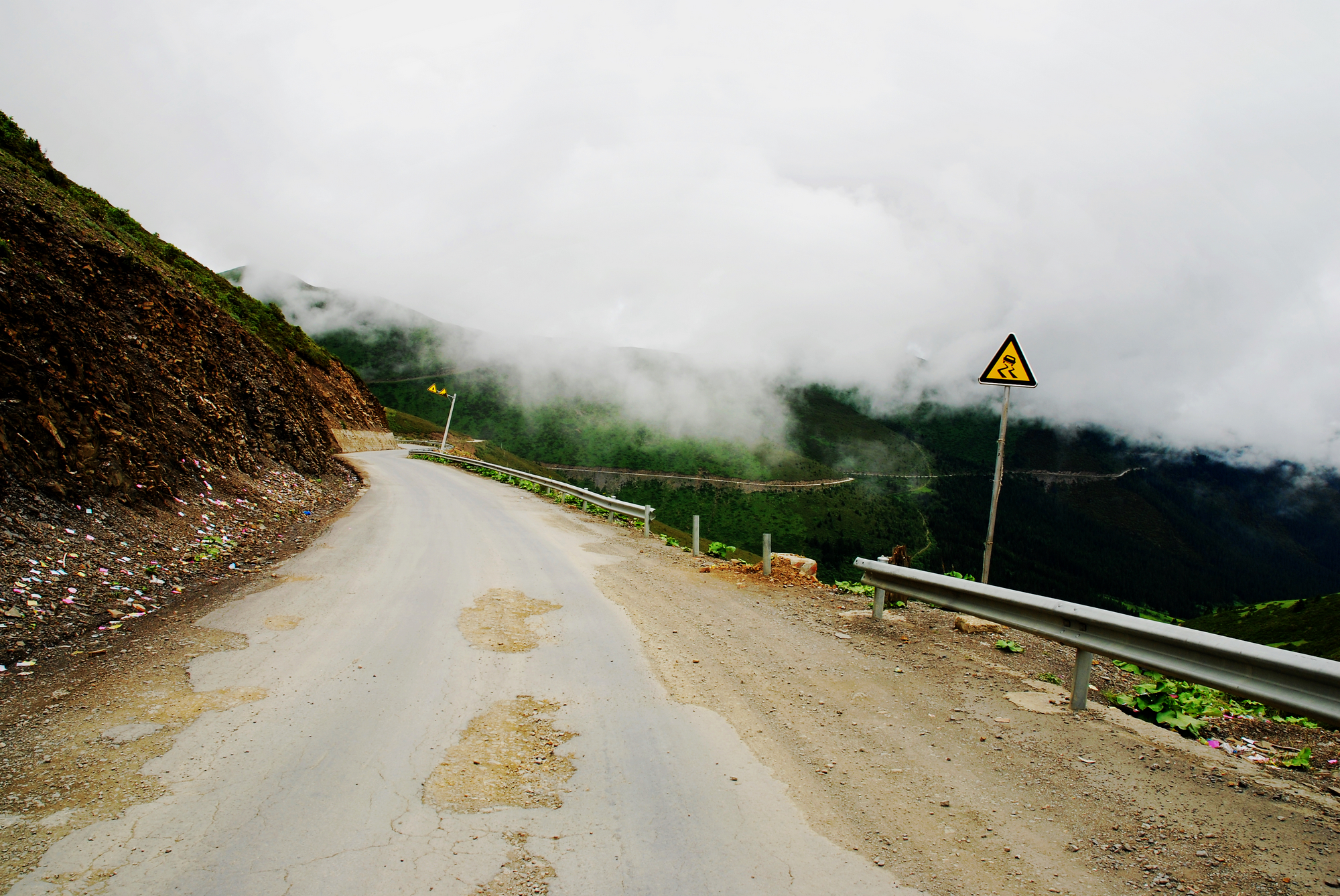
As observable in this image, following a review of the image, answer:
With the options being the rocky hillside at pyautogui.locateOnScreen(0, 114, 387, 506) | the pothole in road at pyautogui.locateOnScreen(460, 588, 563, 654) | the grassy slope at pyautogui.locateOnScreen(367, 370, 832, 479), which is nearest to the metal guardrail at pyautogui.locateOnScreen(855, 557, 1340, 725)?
the pothole in road at pyautogui.locateOnScreen(460, 588, 563, 654)

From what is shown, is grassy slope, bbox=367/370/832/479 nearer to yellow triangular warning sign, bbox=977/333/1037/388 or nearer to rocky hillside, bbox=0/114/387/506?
rocky hillside, bbox=0/114/387/506

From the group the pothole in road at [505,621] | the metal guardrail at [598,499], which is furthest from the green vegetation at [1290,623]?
the pothole in road at [505,621]

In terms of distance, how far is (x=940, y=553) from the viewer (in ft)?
514

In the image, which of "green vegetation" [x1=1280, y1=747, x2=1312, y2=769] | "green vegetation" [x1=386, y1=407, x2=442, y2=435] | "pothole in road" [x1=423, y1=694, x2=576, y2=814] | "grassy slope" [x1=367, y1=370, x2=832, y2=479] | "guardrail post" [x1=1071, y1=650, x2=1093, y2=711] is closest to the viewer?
"pothole in road" [x1=423, y1=694, x2=576, y2=814]

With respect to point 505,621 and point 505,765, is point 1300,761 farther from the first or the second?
point 505,621

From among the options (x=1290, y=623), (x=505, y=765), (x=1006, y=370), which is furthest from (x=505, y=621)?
(x=1290, y=623)

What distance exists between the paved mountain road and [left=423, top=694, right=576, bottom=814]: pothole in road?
0.06ft

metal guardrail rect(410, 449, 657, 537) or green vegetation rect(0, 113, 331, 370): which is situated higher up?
green vegetation rect(0, 113, 331, 370)

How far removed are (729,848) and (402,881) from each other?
66.3 inches

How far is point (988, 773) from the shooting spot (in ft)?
13.6

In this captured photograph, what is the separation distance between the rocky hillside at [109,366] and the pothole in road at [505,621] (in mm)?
5775

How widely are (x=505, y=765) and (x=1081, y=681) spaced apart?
4.77 m

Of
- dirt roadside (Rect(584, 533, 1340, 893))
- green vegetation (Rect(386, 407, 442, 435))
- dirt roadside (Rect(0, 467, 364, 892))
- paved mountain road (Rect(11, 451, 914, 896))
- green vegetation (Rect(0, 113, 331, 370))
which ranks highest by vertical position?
green vegetation (Rect(0, 113, 331, 370))

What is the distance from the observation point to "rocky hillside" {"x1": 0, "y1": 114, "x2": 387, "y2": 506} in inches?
328
